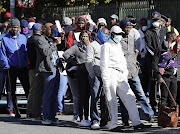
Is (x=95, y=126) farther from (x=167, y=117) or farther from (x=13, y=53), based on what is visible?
(x=13, y=53)

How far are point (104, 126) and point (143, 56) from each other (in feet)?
13.1

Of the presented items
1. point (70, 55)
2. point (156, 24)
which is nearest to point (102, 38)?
point (70, 55)

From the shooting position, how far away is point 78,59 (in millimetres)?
13883

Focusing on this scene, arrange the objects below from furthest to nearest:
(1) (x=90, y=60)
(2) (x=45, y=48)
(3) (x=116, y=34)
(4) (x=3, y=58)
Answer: (4) (x=3, y=58) → (2) (x=45, y=48) → (1) (x=90, y=60) → (3) (x=116, y=34)

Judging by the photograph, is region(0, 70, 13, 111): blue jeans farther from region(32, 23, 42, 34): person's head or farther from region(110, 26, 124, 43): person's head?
region(110, 26, 124, 43): person's head

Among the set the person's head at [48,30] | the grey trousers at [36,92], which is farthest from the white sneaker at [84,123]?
the person's head at [48,30]

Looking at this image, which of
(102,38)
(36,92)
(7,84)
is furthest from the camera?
(7,84)

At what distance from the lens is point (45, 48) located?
45.9 ft

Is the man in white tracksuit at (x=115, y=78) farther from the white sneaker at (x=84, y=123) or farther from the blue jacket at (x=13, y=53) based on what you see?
the blue jacket at (x=13, y=53)

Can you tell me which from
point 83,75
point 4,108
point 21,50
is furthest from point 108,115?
point 4,108

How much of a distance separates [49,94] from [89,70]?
1355 millimetres

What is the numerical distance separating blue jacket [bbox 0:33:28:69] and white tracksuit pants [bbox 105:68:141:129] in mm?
3120

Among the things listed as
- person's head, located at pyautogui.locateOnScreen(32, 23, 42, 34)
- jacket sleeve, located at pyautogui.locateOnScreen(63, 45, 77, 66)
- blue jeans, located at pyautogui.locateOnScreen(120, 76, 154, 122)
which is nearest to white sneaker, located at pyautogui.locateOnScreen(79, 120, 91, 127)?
blue jeans, located at pyautogui.locateOnScreen(120, 76, 154, 122)

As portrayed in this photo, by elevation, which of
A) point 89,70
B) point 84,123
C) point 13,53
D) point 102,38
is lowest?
point 84,123
